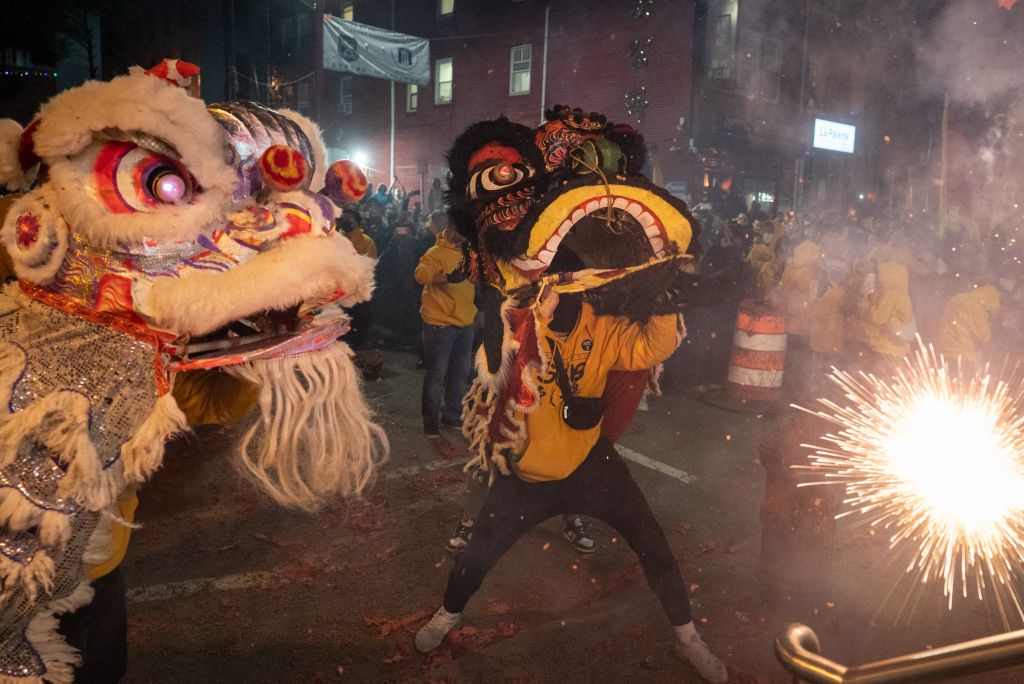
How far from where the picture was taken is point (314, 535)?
495 centimetres

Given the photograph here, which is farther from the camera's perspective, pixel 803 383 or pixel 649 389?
pixel 803 383

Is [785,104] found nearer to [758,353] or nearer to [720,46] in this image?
[720,46]

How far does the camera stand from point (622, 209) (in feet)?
10.1

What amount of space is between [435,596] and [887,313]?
20.0 feet

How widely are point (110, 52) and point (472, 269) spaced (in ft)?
15.1

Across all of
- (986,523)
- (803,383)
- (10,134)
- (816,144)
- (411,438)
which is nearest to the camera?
(10,134)

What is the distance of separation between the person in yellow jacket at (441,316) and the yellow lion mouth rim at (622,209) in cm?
352

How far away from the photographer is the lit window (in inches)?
Result: 1118

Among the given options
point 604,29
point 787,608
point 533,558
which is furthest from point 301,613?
point 604,29

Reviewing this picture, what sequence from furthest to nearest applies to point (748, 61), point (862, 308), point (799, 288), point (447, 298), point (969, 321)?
point (748, 61)
point (799, 288)
point (862, 308)
point (969, 321)
point (447, 298)

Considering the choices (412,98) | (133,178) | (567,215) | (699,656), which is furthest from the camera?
(412,98)

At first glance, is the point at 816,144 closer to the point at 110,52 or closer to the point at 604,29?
the point at 604,29

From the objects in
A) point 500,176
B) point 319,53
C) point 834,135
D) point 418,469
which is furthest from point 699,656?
point 834,135

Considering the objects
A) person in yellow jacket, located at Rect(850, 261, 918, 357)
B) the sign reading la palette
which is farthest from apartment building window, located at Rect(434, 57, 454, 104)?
person in yellow jacket, located at Rect(850, 261, 918, 357)
